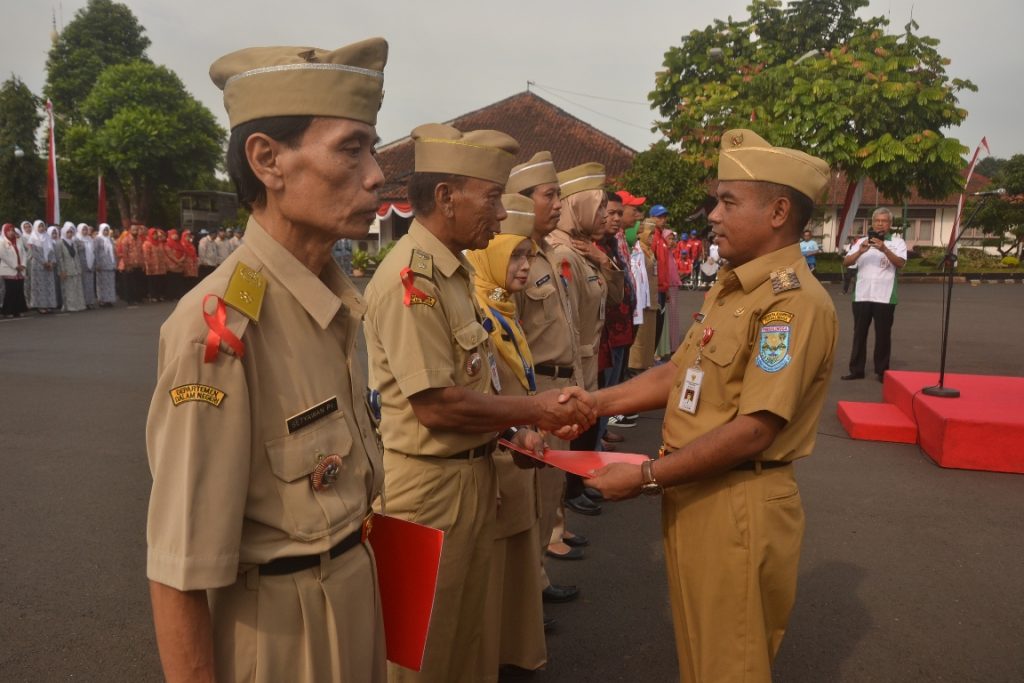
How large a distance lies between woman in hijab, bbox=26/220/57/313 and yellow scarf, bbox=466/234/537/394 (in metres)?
17.0

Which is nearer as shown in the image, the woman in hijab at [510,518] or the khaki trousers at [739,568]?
the khaki trousers at [739,568]

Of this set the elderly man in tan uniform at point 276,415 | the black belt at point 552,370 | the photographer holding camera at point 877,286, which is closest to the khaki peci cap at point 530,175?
the black belt at point 552,370

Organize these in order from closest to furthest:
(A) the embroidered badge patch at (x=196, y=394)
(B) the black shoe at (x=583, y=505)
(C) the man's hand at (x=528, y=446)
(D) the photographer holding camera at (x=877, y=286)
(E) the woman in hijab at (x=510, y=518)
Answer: (A) the embroidered badge patch at (x=196, y=394) < (C) the man's hand at (x=528, y=446) < (E) the woman in hijab at (x=510, y=518) < (B) the black shoe at (x=583, y=505) < (D) the photographer holding camera at (x=877, y=286)

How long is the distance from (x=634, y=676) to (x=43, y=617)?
279 centimetres

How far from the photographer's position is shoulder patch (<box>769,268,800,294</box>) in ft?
7.06

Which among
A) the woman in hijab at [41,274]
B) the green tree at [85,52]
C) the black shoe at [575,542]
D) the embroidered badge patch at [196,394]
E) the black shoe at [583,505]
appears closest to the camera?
the embroidered badge patch at [196,394]

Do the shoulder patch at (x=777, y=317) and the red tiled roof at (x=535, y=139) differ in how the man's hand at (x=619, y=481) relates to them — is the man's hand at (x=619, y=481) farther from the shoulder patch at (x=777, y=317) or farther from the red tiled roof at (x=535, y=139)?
the red tiled roof at (x=535, y=139)

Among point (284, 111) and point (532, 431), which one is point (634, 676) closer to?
point (532, 431)

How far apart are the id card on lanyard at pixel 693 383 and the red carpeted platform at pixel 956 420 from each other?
444cm

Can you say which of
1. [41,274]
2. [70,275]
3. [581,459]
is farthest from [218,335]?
[70,275]

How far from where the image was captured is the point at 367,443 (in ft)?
5.09

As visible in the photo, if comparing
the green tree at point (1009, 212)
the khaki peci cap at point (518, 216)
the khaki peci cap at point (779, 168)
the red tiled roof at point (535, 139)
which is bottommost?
the khaki peci cap at point (518, 216)

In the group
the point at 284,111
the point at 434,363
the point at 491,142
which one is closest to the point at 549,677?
the point at 434,363

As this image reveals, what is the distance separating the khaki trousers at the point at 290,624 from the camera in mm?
1358
